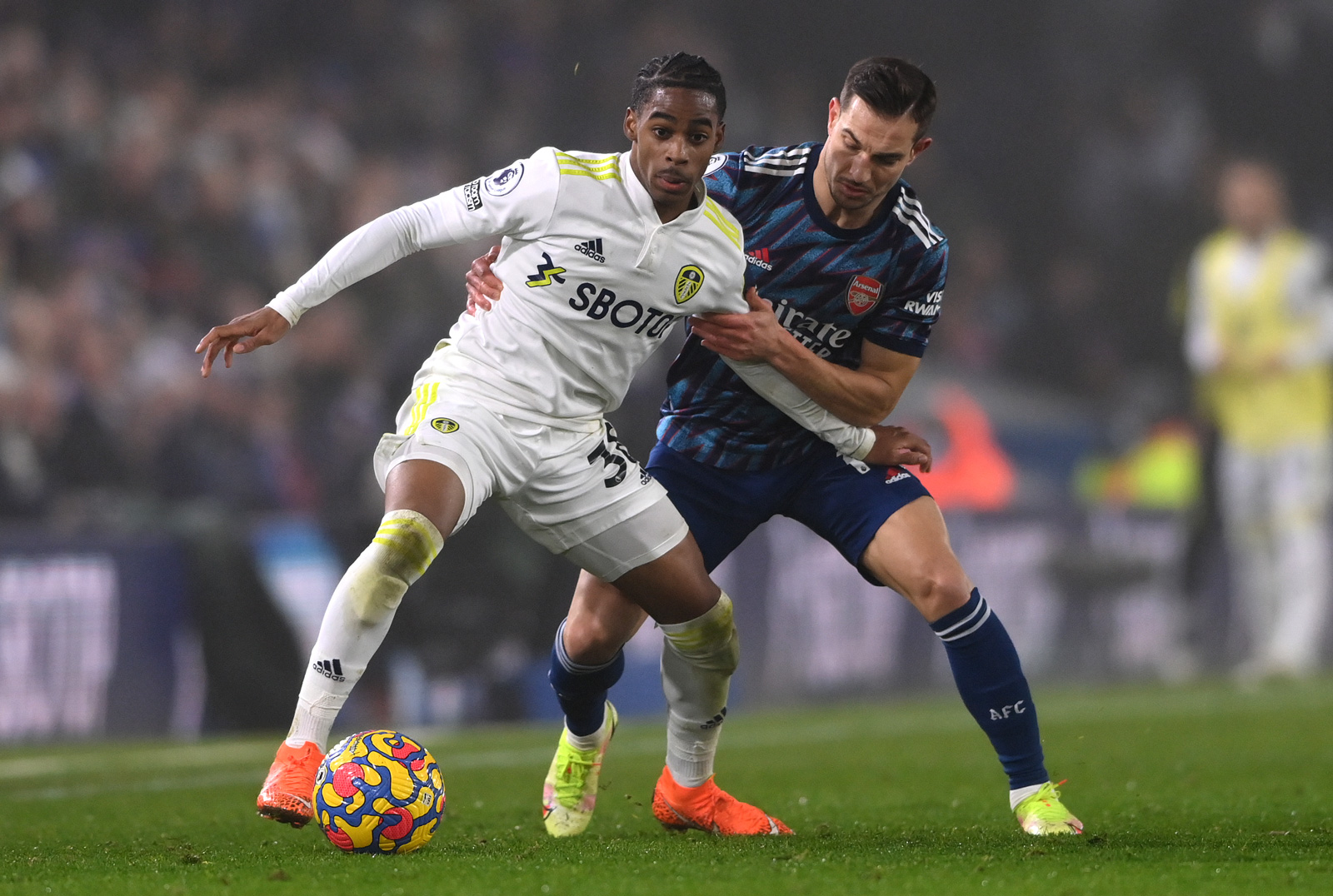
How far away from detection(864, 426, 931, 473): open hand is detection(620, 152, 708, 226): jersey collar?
2.76ft

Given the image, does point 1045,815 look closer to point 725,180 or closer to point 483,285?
point 725,180

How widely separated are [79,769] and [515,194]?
4030 millimetres

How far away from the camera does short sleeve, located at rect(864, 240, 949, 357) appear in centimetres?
473

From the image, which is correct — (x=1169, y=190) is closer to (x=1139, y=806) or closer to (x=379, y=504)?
(x=379, y=504)

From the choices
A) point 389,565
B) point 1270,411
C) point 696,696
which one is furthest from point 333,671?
point 1270,411

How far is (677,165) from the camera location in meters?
4.30

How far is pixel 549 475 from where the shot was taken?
14.5ft

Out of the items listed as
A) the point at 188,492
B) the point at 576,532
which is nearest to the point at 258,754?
the point at 188,492

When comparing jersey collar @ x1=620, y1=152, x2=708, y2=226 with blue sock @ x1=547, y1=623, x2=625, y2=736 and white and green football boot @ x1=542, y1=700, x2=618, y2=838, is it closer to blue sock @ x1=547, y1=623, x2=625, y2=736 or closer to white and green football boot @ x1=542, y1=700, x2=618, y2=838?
blue sock @ x1=547, y1=623, x2=625, y2=736

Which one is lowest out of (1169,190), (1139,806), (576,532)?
Result: (1139,806)

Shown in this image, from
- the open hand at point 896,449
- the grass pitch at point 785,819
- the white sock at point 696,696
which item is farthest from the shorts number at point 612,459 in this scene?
the grass pitch at point 785,819

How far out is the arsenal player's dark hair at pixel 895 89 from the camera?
14.5 ft

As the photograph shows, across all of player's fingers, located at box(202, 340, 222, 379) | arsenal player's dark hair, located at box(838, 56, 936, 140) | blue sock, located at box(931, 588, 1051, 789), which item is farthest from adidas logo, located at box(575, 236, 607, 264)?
blue sock, located at box(931, 588, 1051, 789)

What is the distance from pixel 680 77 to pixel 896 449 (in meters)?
1.23
